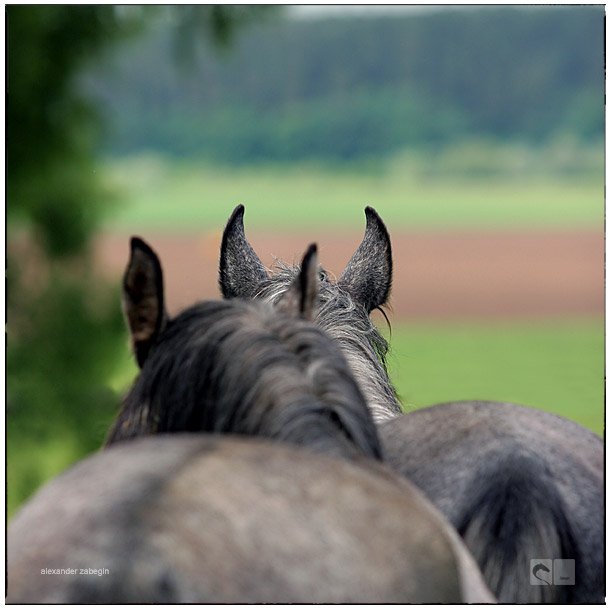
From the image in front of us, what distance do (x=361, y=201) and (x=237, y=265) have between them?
33854 millimetres

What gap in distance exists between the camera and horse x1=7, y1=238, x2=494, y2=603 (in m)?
1.35

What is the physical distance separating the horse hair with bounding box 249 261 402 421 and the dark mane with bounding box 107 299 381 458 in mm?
846

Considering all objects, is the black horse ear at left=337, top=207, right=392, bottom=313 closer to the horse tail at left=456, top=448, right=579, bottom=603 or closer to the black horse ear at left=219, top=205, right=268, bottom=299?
the black horse ear at left=219, top=205, right=268, bottom=299

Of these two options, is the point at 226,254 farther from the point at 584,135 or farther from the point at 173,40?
the point at 584,135

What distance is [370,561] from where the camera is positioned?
1.44 m

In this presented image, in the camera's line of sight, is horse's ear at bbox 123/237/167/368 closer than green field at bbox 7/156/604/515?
Yes

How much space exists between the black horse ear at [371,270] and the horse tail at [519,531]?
130 centimetres

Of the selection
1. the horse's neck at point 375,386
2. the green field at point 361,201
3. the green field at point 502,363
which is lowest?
the green field at point 502,363

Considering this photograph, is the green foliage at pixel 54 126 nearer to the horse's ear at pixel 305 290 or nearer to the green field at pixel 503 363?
the horse's ear at pixel 305 290

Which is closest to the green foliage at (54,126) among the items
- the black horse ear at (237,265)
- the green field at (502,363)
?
the black horse ear at (237,265)

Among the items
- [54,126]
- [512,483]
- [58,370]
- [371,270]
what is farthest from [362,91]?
[512,483]

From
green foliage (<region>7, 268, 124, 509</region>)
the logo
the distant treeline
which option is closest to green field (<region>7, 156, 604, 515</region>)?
green foliage (<region>7, 268, 124, 509</region>)

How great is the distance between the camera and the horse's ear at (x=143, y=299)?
2.04 metres

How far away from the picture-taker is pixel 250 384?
69.9 inches
